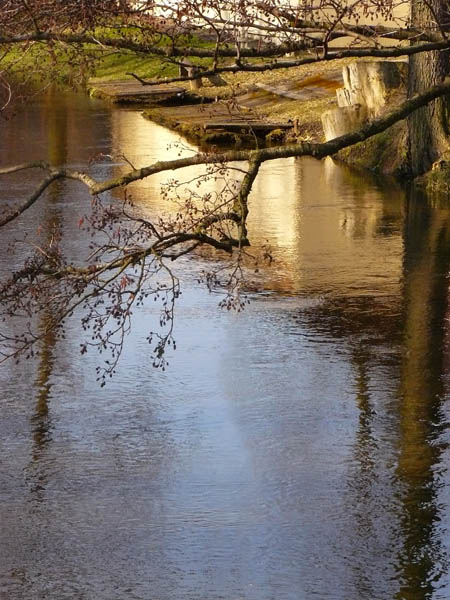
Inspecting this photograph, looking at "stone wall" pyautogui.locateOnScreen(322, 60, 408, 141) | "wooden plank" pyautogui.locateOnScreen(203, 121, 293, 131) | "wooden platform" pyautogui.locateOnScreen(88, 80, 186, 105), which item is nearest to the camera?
"stone wall" pyautogui.locateOnScreen(322, 60, 408, 141)

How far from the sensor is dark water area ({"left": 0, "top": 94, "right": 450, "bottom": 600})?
7027 mm

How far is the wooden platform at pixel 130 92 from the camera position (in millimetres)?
33625

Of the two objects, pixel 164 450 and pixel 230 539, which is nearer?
pixel 230 539

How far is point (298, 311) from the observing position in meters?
12.4

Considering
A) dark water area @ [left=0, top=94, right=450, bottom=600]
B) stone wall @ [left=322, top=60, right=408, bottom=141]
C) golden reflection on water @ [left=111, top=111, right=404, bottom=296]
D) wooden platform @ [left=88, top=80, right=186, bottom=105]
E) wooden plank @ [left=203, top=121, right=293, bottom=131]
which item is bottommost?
dark water area @ [left=0, top=94, right=450, bottom=600]

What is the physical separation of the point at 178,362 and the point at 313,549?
3.74 meters

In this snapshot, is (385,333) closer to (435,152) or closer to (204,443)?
(204,443)

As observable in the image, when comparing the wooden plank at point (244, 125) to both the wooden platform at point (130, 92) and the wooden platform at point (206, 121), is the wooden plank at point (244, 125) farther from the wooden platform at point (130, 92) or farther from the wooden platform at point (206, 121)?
the wooden platform at point (130, 92)

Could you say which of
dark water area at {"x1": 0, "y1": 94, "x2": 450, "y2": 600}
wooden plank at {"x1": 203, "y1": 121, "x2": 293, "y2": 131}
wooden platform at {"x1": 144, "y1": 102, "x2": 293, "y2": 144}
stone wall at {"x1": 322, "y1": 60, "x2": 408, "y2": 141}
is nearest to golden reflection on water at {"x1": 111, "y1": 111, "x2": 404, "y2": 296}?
dark water area at {"x1": 0, "y1": 94, "x2": 450, "y2": 600}

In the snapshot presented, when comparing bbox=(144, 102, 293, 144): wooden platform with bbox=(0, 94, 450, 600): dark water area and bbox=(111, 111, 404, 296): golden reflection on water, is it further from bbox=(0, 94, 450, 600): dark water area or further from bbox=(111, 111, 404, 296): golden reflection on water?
bbox=(0, 94, 450, 600): dark water area

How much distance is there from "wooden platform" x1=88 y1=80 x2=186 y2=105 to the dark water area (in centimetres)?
1925

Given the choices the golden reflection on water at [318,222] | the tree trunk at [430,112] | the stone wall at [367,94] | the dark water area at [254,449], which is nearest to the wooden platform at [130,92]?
the stone wall at [367,94]

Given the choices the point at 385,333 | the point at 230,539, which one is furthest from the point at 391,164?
the point at 230,539

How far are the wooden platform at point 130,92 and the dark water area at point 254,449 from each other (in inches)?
758
